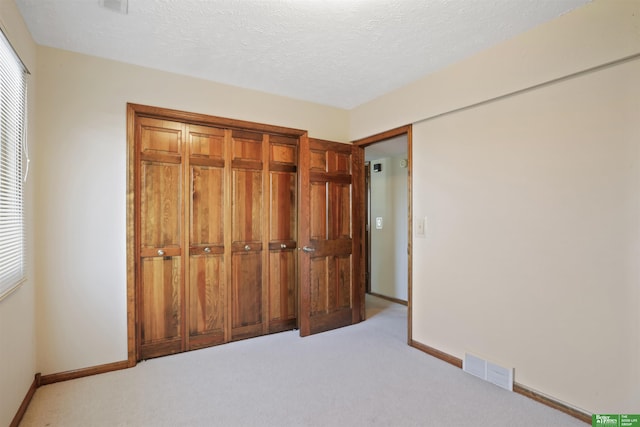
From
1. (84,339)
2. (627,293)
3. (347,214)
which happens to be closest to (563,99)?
(627,293)

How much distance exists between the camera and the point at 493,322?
2.40 metres

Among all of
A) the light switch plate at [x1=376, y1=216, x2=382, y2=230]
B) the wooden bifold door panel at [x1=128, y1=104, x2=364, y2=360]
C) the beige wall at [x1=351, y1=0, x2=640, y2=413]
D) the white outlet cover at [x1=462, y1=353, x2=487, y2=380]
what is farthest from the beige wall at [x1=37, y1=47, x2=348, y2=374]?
the light switch plate at [x1=376, y1=216, x2=382, y2=230]

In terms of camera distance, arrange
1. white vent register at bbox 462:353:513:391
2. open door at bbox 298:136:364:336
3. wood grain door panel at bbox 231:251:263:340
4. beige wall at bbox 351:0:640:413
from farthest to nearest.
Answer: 1. open door at bbox 298:136:364:336
2. wood grain door panel at bbox 231:251:263:340
3. white vent register at bbox 462:353:513:391
4. beige wall at bbox 351:0:640:413

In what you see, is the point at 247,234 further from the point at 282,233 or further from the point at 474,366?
the point at 474,366

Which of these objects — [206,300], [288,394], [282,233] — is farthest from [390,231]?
[288,394]

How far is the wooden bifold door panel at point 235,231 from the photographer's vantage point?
2750 mm

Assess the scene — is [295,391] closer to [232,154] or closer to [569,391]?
[569,391]

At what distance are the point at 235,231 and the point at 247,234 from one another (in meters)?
0.13

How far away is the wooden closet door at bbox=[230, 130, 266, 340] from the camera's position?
3.14m

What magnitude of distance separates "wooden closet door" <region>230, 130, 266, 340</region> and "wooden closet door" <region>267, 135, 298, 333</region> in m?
0.12

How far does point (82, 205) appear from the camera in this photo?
244 centimetres

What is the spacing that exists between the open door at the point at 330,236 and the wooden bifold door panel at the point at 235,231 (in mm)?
12

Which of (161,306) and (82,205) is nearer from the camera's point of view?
(82,205)

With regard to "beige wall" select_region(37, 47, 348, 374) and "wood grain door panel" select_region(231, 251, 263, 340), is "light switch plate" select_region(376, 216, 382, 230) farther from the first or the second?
"beige wall" select_region(37, 47, 348, 374)
